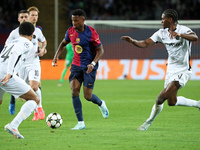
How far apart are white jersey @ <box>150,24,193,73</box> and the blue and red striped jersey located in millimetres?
1146

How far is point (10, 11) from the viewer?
2873 cm

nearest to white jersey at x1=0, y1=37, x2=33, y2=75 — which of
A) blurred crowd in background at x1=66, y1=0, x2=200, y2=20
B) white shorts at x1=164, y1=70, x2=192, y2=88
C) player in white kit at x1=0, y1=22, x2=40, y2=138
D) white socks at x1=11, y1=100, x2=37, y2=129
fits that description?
player in white kit at x1=0, y1=22, x2=40, y2=138

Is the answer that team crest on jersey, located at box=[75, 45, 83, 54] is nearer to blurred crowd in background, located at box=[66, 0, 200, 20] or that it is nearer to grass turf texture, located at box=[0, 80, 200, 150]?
grass turf texture, located at box=[0, 80, 200, 150]

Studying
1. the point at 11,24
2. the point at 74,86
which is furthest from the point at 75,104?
the point at 11,24

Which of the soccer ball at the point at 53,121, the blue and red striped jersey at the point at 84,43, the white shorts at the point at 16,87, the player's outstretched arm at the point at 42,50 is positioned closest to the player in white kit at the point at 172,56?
the blue and red striped jersey at the point at 84,43

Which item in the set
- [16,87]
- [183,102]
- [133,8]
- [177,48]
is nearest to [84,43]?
[177,48]

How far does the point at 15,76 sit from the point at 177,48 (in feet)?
10.0

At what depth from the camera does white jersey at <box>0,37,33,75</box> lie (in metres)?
6.79

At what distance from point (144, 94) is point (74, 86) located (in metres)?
7.59

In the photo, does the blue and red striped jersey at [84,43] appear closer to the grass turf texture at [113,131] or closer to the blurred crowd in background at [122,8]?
the grass turf texture at [113,131]

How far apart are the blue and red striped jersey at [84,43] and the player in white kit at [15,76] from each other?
1579 mm

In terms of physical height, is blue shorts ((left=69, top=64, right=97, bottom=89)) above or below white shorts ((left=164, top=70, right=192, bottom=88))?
below

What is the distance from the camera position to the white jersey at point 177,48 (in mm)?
8173

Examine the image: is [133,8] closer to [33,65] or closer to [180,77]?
[33,65]
